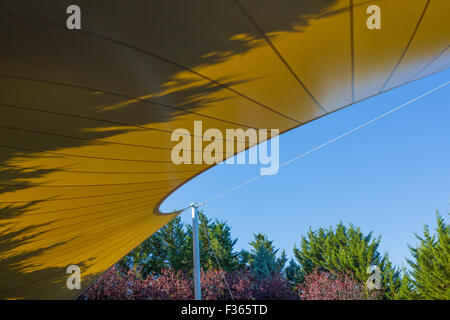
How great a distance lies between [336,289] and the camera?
24.0 m

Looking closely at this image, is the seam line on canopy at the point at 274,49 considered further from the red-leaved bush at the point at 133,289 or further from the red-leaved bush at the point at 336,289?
the red-leaved bush at the point at 336,289

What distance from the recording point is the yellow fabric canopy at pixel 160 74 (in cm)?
176

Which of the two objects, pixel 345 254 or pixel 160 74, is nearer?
pixel 160 74

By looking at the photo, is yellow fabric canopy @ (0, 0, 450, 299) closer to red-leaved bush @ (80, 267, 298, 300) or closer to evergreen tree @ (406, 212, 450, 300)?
red-leaved bush @ (80, 267, 298, 300)

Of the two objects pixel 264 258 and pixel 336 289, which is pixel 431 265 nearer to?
pixel 336 289

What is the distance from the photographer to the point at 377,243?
→ 27.9 m

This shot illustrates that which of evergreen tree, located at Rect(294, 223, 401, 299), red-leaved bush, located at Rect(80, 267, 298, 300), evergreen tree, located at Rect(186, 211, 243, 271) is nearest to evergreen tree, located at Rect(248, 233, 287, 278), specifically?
evergreen tree, located at Rect(186, 211, 243, 271)

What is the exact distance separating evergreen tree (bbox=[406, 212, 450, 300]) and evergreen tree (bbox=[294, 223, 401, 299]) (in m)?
2.06

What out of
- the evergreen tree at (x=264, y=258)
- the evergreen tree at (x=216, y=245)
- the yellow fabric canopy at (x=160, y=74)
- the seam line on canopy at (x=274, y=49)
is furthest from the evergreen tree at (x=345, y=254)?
the seam line on canopy at (x=274, y=49)

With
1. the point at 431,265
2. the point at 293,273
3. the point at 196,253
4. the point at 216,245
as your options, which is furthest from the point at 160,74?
the point at 293,273

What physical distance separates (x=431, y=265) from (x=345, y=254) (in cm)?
626

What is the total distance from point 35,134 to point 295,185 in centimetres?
4653

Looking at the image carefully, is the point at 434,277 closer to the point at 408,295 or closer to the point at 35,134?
the point at 408,295

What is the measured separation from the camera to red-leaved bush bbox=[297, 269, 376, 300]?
23.5 meters
